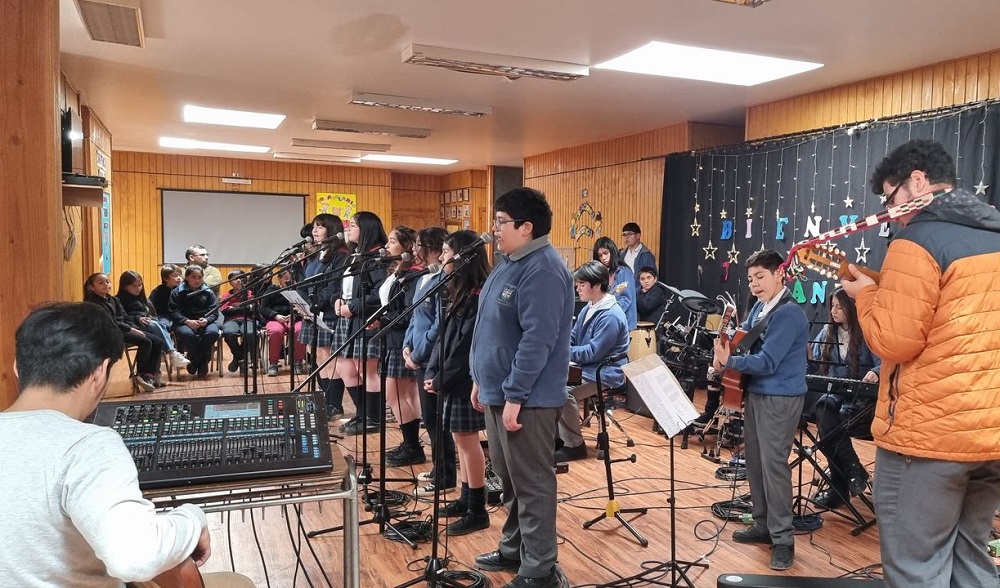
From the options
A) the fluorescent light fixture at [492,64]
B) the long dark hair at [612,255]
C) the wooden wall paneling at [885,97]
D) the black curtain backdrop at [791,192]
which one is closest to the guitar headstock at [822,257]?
the black curtain backdrop at [791,192]

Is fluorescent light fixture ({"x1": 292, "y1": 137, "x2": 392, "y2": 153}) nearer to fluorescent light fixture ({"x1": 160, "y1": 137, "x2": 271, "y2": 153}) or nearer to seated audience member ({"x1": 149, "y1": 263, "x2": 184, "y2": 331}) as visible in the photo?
fluorescent light fixture ({"x1": 160, "y1": 137, "x2": 271, "y2": 153})

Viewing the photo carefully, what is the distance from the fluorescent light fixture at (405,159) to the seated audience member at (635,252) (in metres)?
4.78

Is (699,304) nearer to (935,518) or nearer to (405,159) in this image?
(935,518)

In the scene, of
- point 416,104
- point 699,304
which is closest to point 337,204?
point 416,104

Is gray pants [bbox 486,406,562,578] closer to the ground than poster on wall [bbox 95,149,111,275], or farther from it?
closer to the ground

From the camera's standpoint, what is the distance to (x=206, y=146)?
10703mm

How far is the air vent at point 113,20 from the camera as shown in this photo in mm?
4070

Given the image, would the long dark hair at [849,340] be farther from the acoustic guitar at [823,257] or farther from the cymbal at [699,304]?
the acoustic guitar at [823,257]

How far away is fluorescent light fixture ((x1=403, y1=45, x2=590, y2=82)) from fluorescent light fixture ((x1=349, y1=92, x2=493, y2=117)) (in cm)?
144

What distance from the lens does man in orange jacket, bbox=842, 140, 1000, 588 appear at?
1.90 metres

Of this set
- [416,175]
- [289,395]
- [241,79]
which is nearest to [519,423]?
→ [289,395]

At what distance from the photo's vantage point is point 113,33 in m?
4.64

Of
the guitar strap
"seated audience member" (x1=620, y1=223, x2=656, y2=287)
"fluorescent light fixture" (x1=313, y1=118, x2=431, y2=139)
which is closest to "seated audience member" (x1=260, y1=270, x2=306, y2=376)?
"fluorescent light fixture" (x1=313, y1=118, x2=431, y2=139)

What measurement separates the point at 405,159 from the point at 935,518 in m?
10.6
